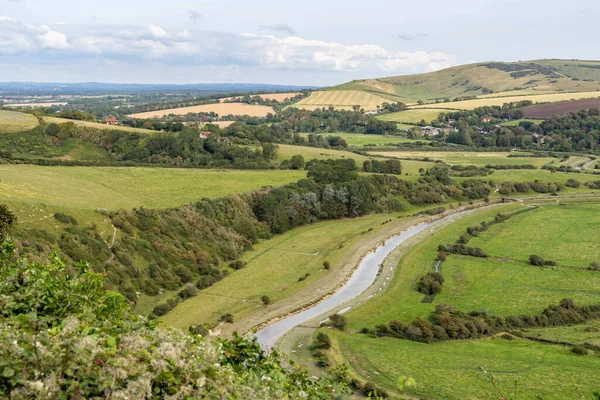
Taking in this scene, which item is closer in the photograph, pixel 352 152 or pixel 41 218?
pixel 41 218

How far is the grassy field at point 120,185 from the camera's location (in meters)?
56.5

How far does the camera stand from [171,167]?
90.2 m

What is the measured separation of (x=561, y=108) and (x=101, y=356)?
211m

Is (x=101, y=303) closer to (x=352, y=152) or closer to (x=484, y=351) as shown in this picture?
(x=484, y=351)

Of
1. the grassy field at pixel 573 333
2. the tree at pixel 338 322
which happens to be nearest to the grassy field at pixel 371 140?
the grassy field at pixel 573 333

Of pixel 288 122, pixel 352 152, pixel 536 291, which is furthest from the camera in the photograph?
pixel 288 122

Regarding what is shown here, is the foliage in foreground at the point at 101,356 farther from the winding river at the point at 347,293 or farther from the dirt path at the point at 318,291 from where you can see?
the dirt path at the point at 318,291

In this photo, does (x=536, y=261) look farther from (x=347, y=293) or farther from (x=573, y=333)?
(x=347, y=293)

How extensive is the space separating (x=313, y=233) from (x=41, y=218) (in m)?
39.5

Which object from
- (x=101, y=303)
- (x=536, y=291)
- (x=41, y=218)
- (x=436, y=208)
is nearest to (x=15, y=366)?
(x=101, y=303)

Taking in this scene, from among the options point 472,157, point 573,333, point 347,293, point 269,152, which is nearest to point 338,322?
point 347,293

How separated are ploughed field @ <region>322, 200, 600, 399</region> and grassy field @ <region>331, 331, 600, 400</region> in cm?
7

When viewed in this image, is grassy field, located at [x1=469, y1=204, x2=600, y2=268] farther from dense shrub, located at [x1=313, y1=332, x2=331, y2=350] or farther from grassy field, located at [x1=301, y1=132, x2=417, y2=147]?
grassy field, located at [x1=301, y1=132, x2=417, y2=147]

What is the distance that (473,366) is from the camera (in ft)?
119
